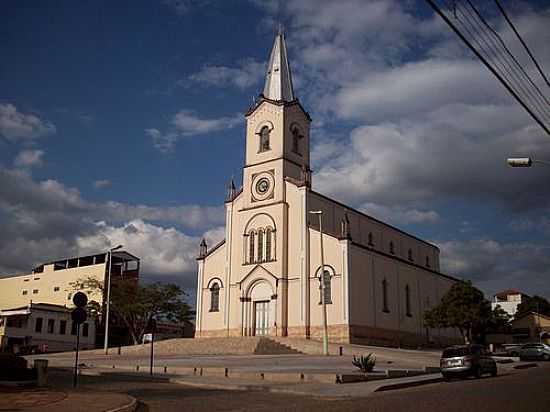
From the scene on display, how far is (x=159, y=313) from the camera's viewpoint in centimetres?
6556

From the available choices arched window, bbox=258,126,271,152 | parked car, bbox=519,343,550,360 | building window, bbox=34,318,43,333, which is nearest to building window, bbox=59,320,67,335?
building window, bbox=34,318,43,333

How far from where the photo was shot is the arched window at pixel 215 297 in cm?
5584

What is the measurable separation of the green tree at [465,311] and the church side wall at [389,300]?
167 inches

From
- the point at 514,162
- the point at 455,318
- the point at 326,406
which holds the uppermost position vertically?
the point at 514,162

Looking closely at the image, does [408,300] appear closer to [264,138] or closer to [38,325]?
[264,138]

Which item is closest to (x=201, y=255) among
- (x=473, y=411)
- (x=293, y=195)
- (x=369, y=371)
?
(x=293, y=195)

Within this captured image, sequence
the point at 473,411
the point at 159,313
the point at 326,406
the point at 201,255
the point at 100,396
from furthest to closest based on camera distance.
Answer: the point at 159,313 → the point at 201,255 → the point at 100,396 → the point at 326,406 → the point at 473,411

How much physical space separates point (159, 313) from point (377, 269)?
25.7 m

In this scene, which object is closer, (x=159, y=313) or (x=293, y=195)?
(x=293, y=195)

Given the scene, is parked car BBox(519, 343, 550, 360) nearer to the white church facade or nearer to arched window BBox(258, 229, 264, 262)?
the white church facade

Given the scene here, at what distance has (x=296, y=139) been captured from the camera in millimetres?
57438

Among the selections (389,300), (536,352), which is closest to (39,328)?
(389,300)

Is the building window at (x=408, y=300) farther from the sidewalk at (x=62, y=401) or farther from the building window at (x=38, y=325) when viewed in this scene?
the sidewalk at (x=62, y=401)

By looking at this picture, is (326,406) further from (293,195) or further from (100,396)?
(293,195)
